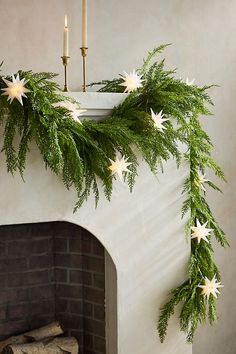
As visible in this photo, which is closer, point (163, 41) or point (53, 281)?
point (53, 281)

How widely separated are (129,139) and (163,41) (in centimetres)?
91

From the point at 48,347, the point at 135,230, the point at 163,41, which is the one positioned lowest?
the point at 48,347

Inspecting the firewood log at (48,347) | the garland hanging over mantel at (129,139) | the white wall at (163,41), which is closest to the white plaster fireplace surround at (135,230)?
the garland hanging over mantel at (129,139)

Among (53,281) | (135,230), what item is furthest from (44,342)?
(135,230)

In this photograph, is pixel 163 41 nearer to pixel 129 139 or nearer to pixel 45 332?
pixel 129 139

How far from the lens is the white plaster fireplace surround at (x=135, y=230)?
334 centimetres

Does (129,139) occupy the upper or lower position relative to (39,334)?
upper

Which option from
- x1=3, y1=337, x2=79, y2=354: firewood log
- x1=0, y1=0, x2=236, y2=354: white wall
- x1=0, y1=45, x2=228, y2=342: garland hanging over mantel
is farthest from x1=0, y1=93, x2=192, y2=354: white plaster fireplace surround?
x1=0, y1=0, x2=236, y2=354: white wall

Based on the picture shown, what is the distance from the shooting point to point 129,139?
11.0ft

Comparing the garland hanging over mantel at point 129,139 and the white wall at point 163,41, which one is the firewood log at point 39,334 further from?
the white wall at point 163,41

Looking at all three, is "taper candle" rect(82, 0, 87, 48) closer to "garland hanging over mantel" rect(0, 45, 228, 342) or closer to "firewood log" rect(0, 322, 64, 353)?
"garland hanging over mantel" rect(0, 45, 228, 342)

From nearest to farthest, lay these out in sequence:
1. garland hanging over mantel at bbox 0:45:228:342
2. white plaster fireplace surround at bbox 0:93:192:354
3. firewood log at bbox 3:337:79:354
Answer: garland hanging over mantel at bbox 0:45:228:342 → white plaster fireplace surround at bbox 0:93:192:354 → firewood log at bbox 3:337:79:354

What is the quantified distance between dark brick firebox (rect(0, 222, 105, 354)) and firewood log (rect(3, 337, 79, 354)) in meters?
0.12

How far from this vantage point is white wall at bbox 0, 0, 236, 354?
358 cm
